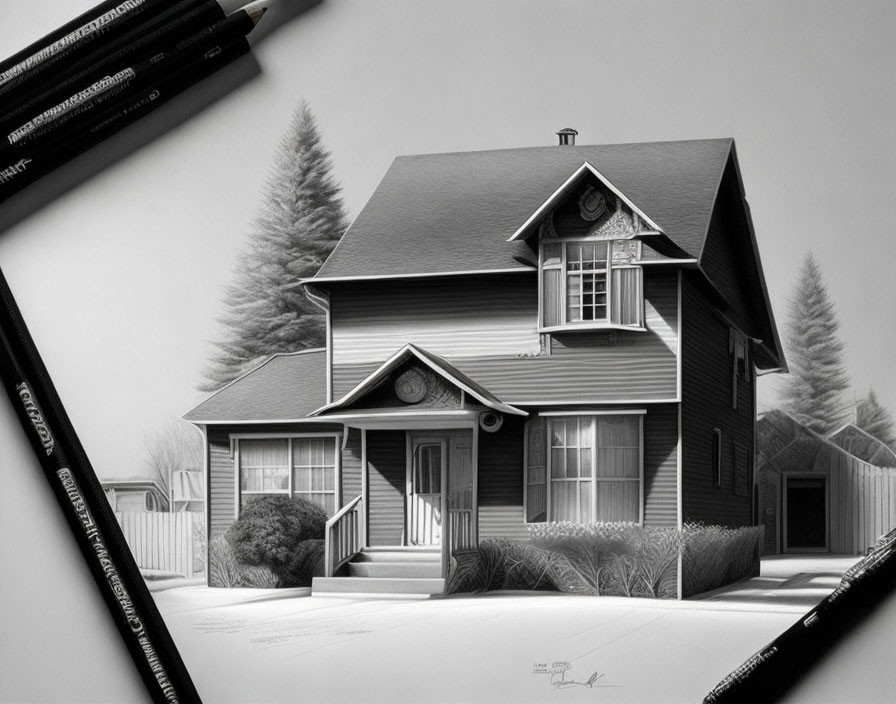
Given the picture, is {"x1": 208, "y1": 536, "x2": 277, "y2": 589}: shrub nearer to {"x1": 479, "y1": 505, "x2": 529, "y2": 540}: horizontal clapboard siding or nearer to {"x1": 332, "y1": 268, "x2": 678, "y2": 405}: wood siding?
{"x1": 332, "y1": 268, "x2": 678, "y2": 405}: wood siding

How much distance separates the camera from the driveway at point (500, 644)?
2564mm

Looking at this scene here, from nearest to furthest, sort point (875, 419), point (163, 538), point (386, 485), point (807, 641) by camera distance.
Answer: point (807, 641) < point (875, 419) < point (386, 485) < point (163, 538)

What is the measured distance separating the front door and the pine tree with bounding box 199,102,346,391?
35cm

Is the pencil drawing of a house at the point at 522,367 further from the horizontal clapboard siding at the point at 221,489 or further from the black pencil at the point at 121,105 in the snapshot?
the black pencil at the point at 121,105

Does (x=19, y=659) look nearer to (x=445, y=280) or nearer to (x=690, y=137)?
(x=445, y=280)

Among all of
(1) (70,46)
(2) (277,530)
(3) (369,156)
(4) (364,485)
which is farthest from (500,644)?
(1) (70,46)

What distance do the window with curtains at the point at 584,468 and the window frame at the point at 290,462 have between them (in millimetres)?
443

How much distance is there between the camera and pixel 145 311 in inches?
115

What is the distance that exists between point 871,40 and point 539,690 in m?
1.66

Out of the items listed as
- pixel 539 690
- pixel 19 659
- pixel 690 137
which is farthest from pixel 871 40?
pixel 19 659

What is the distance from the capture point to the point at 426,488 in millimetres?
2721

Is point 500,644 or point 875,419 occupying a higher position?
point 875,419

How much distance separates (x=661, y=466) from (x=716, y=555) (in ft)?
0.80

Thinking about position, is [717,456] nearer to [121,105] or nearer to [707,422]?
[707,422]
